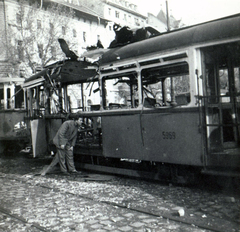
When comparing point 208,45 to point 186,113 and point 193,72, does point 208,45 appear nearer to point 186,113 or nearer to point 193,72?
point 193,72

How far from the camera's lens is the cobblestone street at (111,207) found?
4590 millimetres

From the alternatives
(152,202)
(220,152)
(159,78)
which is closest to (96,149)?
(159,78)

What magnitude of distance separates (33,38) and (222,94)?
23.9 metres

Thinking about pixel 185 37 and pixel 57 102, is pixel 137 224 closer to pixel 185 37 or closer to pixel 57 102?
pixel 185 37

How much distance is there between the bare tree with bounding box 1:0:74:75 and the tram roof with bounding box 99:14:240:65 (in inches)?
801

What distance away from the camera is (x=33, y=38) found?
2731 cm

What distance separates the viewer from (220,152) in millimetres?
5758

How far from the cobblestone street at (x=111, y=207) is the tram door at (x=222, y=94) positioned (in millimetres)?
1034

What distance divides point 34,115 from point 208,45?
24.6 ft

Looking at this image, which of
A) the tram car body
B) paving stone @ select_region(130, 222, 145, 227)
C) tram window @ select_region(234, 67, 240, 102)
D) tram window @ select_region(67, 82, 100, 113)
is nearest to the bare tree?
tram window @ select_region(67, 82, 100, 113)

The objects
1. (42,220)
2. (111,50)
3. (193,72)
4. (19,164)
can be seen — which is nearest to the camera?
(42,220)

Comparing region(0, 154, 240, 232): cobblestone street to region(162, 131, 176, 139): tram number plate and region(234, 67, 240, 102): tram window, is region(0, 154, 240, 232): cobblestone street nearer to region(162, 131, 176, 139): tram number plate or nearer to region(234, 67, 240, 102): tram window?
region(162, 131, 176, 139): tram number plate

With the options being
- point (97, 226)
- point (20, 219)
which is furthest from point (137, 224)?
point (20, 219)

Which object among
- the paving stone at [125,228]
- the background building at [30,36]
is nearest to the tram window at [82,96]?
the background building at [30,36]
